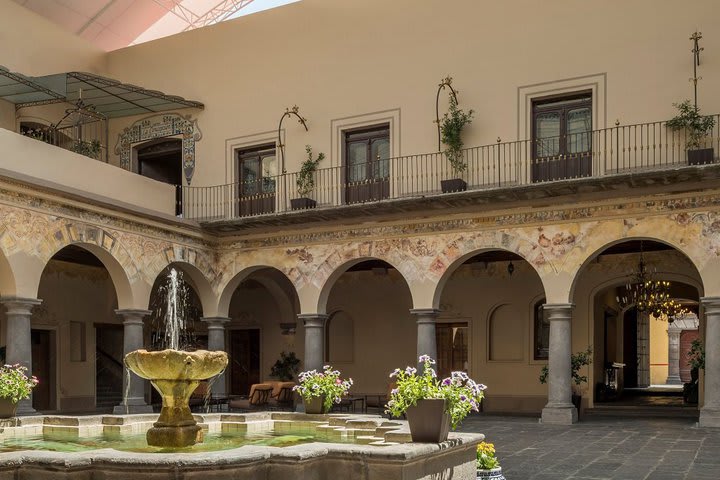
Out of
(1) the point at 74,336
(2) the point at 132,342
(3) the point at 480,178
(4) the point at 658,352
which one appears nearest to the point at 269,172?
(2) the point at 132,342

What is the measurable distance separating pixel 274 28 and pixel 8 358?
900 centimetres

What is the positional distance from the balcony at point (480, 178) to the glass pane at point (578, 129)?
0.02 m

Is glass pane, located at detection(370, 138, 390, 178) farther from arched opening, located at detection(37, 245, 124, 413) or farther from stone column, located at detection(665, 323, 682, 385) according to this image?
stone column, located at detection(665, 323, 682, 385)

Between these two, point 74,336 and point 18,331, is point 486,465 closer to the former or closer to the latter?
point 18,331

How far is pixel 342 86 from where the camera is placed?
689 inches

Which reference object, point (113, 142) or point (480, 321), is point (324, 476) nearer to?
point (480, 321)

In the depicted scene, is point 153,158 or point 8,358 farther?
point 153,158

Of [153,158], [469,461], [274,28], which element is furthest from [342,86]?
[469,461]

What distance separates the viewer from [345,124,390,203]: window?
16891 millimetres

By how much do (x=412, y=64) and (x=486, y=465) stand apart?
1089cm

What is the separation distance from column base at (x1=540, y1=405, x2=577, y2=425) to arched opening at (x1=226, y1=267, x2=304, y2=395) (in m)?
7.92

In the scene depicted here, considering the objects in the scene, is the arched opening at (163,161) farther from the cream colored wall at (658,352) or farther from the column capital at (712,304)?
the cream colored wall at (658,352)

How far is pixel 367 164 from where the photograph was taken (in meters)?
17.2

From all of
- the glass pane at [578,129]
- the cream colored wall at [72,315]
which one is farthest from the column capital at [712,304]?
the cream colored wall at [72,315]
